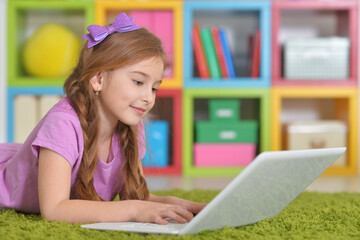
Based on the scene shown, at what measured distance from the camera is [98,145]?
1.11 m

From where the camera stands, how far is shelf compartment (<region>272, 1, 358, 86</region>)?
8.19 feet

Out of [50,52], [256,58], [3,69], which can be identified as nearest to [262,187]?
[256,58]

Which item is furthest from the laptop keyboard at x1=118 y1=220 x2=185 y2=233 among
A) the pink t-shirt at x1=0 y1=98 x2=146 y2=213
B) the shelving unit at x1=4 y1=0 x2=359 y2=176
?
the shelving unit at x1=4 y1=0 x2=359 y2=176

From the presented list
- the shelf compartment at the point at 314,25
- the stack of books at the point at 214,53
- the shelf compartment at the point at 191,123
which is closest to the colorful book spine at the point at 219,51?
the stack of books at the point at 214,53

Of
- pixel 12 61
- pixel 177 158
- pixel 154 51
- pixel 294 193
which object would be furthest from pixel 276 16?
pixel 294 193

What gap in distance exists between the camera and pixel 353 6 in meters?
2.50

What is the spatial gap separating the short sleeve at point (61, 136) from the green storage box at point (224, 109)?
155 centimetres

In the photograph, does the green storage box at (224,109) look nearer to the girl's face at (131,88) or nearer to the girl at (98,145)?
the girl at (98,145)

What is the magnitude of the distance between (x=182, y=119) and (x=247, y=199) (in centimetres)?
169

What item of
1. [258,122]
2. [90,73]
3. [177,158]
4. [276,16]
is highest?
[276,16]

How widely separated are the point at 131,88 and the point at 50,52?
5.23 ft

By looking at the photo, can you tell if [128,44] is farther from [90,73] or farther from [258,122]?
[258,122]

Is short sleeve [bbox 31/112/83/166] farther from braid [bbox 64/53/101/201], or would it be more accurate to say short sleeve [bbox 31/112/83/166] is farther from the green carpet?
the green carpet

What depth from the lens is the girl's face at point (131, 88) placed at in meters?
1.04
